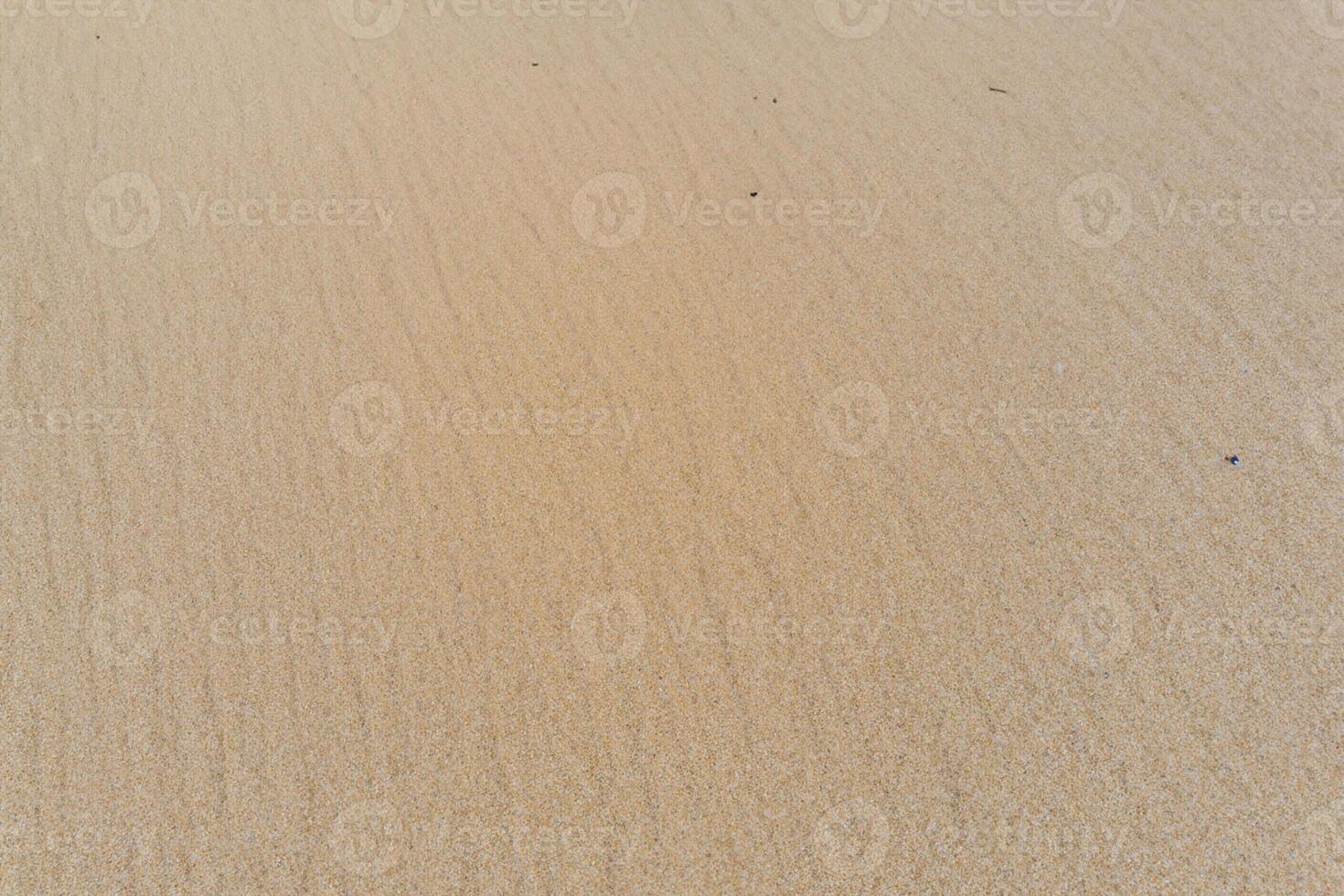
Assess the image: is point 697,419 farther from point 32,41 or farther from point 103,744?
point 32,41

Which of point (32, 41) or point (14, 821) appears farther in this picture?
point (32, 41)

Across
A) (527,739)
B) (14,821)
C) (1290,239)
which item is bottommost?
(14,821)

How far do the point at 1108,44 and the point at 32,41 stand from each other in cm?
661

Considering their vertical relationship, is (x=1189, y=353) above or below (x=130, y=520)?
above

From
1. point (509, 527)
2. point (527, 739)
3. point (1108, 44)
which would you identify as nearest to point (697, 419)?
point (509, 527)

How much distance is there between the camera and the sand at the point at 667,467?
260 cm

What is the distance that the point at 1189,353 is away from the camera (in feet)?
12.6

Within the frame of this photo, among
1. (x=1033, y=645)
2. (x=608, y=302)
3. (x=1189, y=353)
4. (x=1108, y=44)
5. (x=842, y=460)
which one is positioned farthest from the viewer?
(x=1108, y=44)

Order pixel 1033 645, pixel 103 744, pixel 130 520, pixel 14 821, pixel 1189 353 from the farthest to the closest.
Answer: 1. pixel 1189 353
2. pixel 130 520
3. pixel 1033 645
4. pixel 103 744
5. pixel 14 821

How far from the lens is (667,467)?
11.4ft

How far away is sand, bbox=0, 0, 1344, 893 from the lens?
2604 mm

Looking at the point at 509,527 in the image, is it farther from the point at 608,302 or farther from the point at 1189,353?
the point at 1189,353

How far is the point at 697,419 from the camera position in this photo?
11.9 ft

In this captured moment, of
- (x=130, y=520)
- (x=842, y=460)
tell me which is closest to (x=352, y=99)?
(x=130, y=520)
